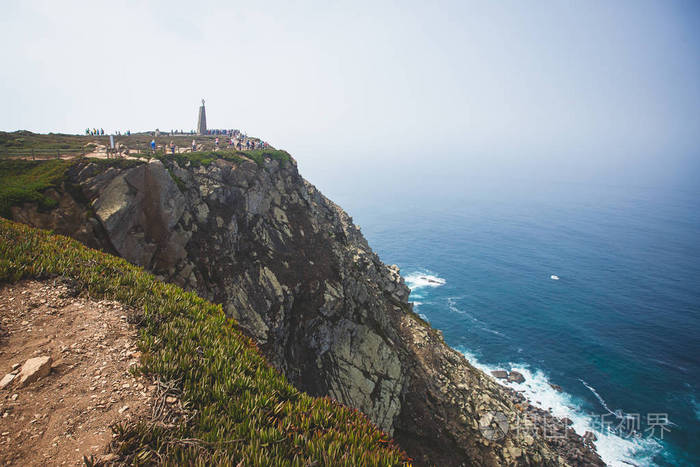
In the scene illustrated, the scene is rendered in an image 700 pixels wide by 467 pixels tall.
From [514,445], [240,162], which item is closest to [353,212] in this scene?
[240,162]

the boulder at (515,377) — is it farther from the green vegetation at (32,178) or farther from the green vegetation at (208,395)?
the green vegetation at (32,178)

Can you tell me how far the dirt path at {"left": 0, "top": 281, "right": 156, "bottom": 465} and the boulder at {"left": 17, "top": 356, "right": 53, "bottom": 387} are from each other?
0.14 metres

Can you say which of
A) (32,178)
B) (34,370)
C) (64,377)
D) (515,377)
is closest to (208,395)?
(64,377)

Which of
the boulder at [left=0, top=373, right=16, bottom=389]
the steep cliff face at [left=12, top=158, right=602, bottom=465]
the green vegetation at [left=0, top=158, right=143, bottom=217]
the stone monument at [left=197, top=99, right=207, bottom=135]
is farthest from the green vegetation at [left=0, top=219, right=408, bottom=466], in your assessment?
the stone monument at [left=197, top=99, right=207, bottom=135]

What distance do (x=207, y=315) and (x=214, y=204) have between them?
69.0ft

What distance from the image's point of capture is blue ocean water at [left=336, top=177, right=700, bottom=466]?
4297cm

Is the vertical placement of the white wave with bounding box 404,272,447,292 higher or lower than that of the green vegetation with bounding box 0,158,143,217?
lower

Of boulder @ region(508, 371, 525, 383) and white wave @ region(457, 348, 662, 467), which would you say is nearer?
white wave @ region(457, 348, 662, 467)

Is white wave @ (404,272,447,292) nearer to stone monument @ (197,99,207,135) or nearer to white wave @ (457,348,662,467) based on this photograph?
white wave @ (457,348,662,467)

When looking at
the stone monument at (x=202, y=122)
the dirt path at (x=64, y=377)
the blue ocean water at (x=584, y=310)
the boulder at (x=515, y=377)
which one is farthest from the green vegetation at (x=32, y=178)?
the blue ocean water at (x=584, y=310)

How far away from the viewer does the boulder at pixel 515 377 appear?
48.6 metres

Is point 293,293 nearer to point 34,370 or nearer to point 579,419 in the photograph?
point 34,370

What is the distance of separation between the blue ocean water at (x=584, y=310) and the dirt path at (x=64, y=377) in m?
53.5

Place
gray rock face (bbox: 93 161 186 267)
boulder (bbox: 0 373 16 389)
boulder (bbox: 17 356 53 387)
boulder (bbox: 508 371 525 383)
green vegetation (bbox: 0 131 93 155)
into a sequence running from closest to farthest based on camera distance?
boulder (bbox: 0 373 16 389) → boulder (bbox: 17 356 53 387) → gray rock face (bbox: 93 161 186 267) → green vegetation (bbox: 0 131 93 155) → boulder (bbox: 508 371 525 383)
